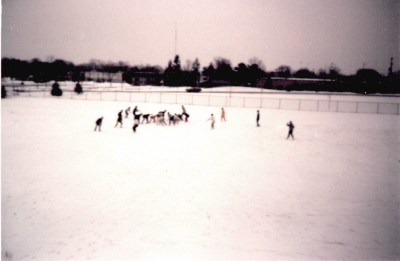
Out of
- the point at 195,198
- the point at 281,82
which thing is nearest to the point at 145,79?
the point at 281,82

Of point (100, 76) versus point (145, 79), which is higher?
point (100, 76)

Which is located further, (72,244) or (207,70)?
(207,70)

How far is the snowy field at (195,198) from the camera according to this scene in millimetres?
6000

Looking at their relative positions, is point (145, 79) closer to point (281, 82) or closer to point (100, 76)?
point (100, 76)

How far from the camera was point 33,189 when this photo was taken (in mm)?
8438

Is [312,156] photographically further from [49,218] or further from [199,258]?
[49,218]

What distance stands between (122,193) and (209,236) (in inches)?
123

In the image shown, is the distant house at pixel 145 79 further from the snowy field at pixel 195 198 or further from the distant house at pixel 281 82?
the snowy field at pixel 195 198

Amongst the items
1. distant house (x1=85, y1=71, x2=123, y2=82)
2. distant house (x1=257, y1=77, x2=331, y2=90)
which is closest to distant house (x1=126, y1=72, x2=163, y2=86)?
distant house (x1=85, y1=71, x2=123, y2=82)

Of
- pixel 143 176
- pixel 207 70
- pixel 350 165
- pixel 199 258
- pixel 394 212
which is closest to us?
pixel 199 258

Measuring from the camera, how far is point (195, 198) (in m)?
8.23

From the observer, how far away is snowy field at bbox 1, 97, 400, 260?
19.7 ft

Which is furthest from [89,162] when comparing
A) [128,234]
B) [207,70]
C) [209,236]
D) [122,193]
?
[207,70]

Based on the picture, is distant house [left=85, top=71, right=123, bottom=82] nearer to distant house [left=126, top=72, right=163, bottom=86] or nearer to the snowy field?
distant house [left=126, top=72, right=163, bottom=86]
